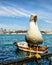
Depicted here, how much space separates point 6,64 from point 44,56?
1.14m

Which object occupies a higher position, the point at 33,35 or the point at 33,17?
the point at 33,17

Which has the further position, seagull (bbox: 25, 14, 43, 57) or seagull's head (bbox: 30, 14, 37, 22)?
seagull's head (bbox: 30, 14, 37, 22)

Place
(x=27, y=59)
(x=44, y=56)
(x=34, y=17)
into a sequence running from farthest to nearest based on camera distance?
(x=34, y=17) → (x=44, y=56) → (x=27, y=59)

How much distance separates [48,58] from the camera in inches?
209

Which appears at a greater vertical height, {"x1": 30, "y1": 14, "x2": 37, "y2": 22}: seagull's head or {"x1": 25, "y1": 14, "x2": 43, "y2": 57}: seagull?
{"x1": 30, "y1": 14, "x2": 37, "y2": 22}: seagull's head

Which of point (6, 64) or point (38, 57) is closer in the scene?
point (6, 64)

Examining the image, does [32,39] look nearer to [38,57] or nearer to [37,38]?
[37,38]

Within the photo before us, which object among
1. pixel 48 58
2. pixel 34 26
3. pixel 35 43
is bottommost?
pixel 48 58

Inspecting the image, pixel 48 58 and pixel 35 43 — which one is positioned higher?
pixel 35 43

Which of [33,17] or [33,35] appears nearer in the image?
[33,35]

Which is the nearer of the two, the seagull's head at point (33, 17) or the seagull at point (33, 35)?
the seagull at point (33, 35)

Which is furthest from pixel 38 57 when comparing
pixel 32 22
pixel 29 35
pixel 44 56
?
pixel 32 22

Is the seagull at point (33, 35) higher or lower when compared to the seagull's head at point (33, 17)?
lower

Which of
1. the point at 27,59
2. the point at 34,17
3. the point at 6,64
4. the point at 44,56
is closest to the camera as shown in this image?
the point at 6,64
